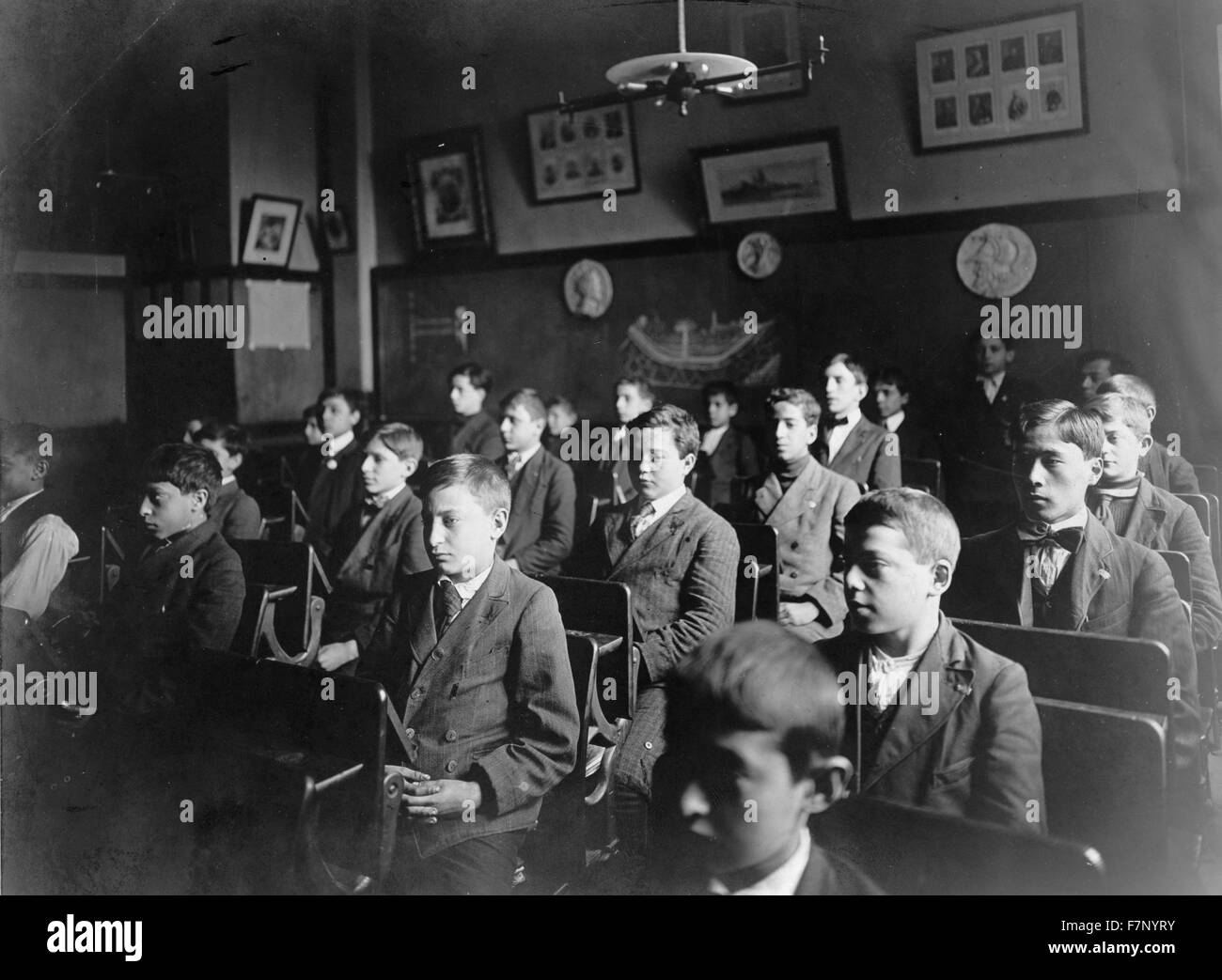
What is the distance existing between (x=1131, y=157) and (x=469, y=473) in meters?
2.04

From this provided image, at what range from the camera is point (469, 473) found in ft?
6.98

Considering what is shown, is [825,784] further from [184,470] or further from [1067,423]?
[184,470]

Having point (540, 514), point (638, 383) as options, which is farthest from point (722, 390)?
point (540, 514)

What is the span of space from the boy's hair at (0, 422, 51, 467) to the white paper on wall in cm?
205

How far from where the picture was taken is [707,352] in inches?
176

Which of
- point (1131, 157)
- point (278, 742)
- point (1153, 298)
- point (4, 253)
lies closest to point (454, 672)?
point (278, 742)

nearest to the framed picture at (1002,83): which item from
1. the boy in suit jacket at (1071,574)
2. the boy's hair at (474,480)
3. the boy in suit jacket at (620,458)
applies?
the boy in suit jacket at (1071,574)

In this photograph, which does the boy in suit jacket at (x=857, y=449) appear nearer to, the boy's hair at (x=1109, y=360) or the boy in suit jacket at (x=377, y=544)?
the boy's hair at (x=1109, y=360)

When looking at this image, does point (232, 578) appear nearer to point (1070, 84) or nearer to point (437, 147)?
point (437, 147)

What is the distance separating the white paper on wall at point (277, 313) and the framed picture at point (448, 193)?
67 cm

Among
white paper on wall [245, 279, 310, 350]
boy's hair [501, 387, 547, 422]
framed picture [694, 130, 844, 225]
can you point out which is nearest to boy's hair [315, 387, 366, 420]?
white paper on wall [245, 279, 310, 350]

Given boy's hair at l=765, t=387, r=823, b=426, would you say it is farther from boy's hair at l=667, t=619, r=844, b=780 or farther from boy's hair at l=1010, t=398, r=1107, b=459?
boy's hair at l=667, t=619, r=844, b=780

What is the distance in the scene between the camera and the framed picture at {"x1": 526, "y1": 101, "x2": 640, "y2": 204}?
3.92 meters

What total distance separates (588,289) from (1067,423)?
295 centimetres
